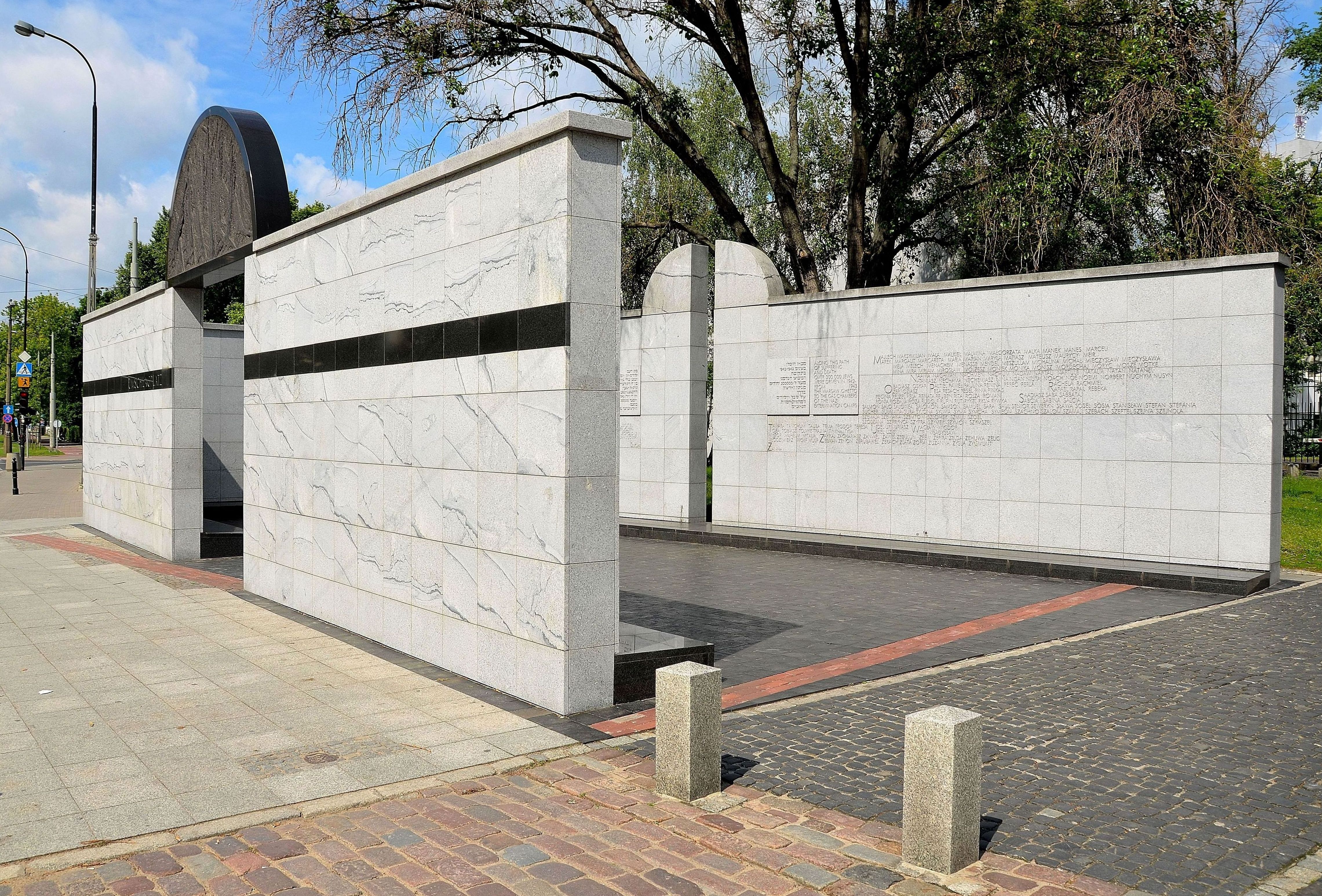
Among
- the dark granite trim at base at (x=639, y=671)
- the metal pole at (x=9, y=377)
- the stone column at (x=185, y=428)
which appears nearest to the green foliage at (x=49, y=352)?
the metal pole at (x=9, y=377)

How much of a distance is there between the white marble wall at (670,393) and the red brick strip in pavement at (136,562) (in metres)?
7.32

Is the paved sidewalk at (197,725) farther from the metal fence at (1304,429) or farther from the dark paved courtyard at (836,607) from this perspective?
the metal fence at (1304,429)

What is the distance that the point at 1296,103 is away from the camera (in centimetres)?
3400

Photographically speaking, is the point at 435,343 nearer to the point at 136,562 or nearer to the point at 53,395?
the point at 136,562

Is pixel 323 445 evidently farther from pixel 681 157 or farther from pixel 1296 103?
pixel 1296 103

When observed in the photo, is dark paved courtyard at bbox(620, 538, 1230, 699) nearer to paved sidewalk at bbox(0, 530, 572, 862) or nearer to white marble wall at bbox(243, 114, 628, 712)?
white marble wall at bbox(243, 114, 628, 712)

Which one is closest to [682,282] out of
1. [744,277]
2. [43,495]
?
[744,277]

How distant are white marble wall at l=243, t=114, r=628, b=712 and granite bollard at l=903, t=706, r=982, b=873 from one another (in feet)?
9.31

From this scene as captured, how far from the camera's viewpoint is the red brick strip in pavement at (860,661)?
22.3 ft

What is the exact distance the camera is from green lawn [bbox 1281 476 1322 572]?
47.0ft

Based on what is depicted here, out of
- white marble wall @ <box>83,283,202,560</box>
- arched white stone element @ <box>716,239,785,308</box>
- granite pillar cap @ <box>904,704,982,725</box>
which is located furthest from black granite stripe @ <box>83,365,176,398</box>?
granite pillar cap @ <box>904,704,982,725</box>

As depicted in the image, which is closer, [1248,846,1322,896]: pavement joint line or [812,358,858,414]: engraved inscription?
[1248,846,1322,896]: pavement joint line

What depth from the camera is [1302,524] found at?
18.2 meters

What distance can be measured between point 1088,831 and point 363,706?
4.61 metres
